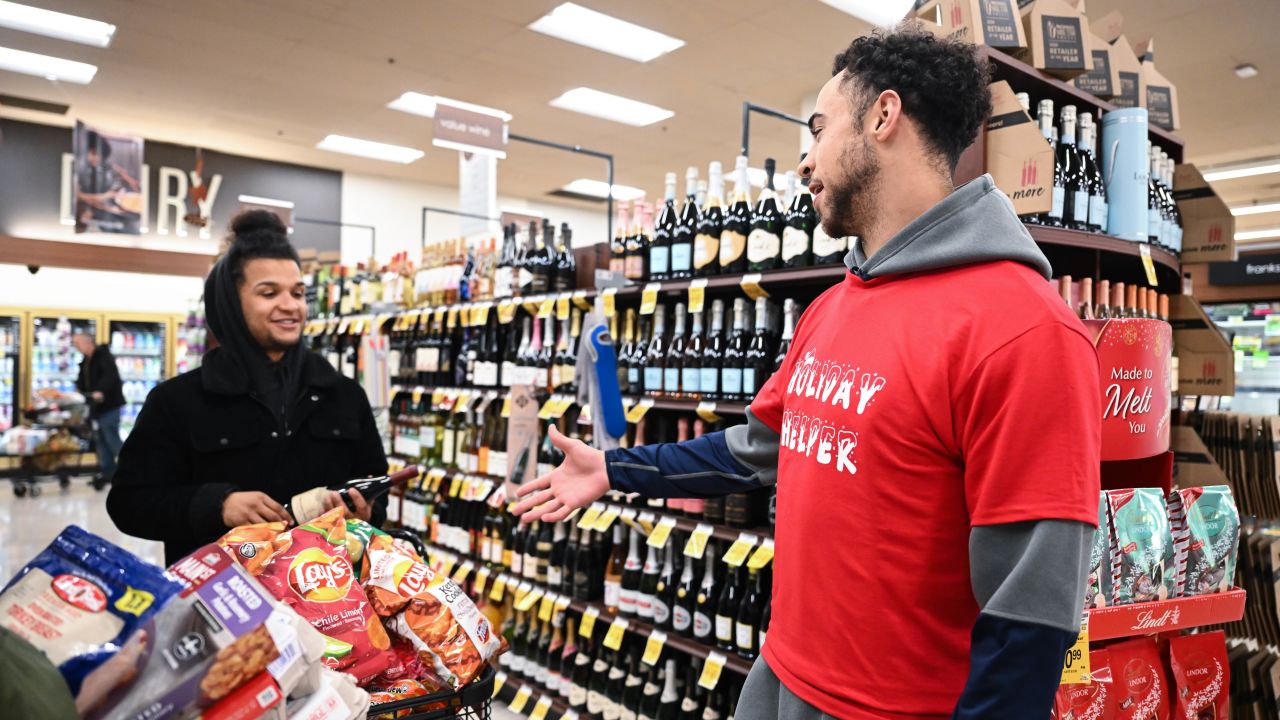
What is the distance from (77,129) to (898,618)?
34.2ft

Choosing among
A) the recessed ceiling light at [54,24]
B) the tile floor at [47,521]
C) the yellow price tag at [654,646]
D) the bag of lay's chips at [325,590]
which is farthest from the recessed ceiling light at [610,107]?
the bag of lay's chips at [325,590]

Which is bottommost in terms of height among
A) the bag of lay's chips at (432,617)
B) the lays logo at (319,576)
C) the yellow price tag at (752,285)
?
the bag of lay's chips at (432,617)

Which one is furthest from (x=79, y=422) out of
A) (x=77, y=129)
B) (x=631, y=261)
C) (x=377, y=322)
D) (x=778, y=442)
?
(x=778, y=442)

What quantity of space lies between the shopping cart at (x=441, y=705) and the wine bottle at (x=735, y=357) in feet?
6.28

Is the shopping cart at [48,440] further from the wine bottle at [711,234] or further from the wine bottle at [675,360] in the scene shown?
the wine bottle at [711,234]

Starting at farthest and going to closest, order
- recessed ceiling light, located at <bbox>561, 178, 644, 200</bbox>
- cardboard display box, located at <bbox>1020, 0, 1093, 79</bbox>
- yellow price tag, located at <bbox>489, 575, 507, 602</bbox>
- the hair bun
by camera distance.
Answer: recessed ceiling light, located at <bbox>561, 178, 644, 200</bbox> < yellow price tag, located at <bbox>489, 575, 507, 602</bbox> < cardboard display box, located at <bbox>1020, 0, 1093, 79</bbox> < the hair bun

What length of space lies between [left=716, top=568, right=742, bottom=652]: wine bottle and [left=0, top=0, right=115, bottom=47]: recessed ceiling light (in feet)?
23.2

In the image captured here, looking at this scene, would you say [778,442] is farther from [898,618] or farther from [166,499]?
[166,499]

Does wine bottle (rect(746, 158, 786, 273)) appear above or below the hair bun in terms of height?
above

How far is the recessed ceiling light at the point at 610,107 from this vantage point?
8.52m

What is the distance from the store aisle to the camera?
6.30 meters

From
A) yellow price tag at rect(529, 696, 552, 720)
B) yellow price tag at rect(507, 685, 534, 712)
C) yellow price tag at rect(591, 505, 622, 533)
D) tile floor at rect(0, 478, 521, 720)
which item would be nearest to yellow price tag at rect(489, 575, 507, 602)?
yellow price tag at rect(507, 685, 534, 712)

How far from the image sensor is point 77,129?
8.78 metres

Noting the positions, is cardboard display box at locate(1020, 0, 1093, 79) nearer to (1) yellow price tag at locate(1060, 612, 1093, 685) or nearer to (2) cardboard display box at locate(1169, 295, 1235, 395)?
(2) cardboard display box at locate(1169, 295, 1235, 395)
